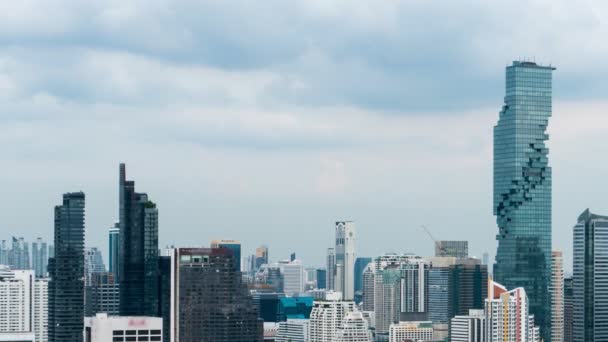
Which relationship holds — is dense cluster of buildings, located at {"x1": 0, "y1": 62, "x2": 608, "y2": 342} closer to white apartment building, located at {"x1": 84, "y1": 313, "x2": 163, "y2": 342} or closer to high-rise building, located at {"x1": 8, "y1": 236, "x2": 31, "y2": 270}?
high-rise building, located at {"x1": 8, "y1": 236, "x2": 31, "y2": 270}

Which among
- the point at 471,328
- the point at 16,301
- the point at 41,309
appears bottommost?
the point at 471,328

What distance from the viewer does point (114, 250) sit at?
147 meters

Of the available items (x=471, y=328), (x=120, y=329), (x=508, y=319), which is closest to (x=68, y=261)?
(x=471, y=328)

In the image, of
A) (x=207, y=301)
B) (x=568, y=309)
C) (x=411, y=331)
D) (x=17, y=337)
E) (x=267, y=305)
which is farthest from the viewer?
(x=267, y=305)

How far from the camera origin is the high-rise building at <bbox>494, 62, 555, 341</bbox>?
157250 millimetres

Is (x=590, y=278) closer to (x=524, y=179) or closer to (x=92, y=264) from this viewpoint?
(x=524, y=179)

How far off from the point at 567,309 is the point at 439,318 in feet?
45.1

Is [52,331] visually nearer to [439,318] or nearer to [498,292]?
[498,292]

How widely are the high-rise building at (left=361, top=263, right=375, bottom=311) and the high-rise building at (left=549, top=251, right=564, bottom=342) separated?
23753 millimetres

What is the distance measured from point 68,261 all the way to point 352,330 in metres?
30.9

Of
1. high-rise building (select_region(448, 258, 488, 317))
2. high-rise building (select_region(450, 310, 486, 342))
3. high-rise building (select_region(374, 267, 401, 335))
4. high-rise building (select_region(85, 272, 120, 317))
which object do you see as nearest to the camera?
high-rise building (select_region(450, 310, 486, 342))

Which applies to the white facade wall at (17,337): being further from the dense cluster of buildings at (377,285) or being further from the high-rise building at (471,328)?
the high-rise building at (471,328)

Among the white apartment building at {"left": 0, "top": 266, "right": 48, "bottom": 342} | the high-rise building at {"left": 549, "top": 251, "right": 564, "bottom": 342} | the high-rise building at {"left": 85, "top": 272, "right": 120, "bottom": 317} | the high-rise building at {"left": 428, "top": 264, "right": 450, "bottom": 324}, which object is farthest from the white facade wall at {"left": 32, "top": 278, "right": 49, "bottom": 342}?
the high-rise building at {"left": 549, "top": 251, "right": 564, "bottom": 342}

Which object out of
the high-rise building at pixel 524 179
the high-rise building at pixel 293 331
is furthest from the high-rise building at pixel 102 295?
the high-rise building at pixel 524 179
